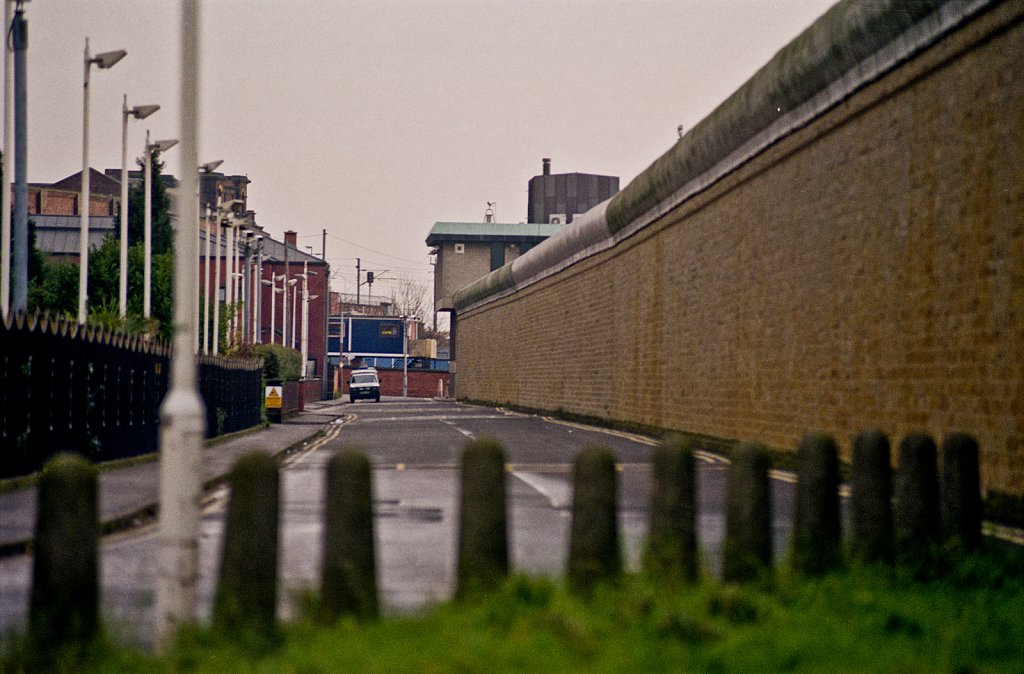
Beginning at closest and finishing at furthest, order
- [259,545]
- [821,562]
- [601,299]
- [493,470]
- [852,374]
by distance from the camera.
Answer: [259,545] < [493,470] < [821,562] < [852,374] < [601,299]

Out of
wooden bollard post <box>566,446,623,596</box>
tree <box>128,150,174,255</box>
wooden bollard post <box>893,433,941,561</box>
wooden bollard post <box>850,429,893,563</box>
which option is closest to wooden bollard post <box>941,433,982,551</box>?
wooden bollard post <box>893,433,941,561</box>

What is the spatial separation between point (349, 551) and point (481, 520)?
31.4 inches

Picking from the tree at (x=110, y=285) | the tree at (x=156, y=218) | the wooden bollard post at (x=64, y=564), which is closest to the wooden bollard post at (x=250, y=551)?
the wooden bollard post at (x=64, y=564)

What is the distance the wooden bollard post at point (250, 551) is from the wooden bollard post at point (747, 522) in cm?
Answer: 287

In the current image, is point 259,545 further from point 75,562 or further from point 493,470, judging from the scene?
point 493,470

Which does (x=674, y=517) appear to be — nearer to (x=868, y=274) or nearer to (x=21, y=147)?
(x=868, y=274)

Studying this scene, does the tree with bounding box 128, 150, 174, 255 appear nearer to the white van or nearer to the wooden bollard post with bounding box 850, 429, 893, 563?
the white van

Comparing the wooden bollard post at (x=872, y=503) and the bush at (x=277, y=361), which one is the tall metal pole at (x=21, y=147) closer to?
the wooden bollard post at (x=872, y=503)

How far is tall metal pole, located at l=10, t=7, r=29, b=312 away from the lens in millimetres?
23344

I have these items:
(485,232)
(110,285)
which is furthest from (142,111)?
(485,232)

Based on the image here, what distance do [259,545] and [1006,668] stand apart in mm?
3424

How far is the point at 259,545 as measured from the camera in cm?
648

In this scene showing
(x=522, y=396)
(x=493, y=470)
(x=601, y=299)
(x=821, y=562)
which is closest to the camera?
(x=493, y=470)

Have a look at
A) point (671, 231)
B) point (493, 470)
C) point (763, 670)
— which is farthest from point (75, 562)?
point (671, 231)
